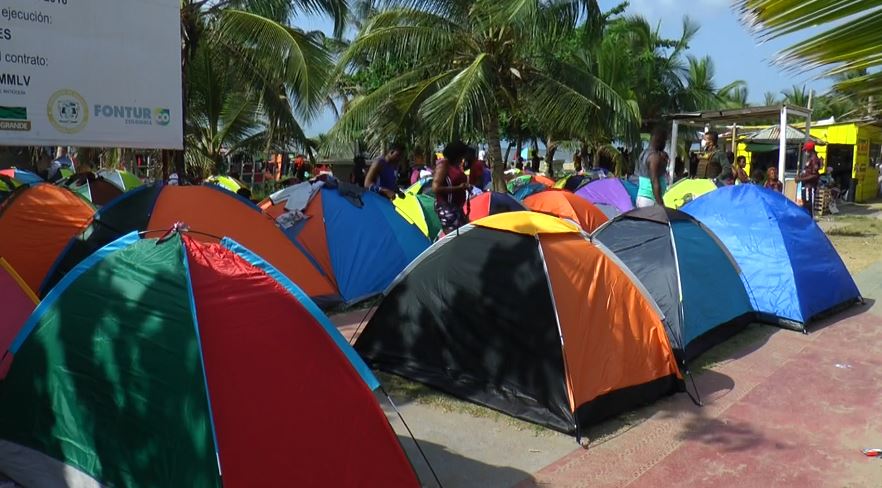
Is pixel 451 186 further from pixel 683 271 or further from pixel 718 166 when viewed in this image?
pixel 718 166

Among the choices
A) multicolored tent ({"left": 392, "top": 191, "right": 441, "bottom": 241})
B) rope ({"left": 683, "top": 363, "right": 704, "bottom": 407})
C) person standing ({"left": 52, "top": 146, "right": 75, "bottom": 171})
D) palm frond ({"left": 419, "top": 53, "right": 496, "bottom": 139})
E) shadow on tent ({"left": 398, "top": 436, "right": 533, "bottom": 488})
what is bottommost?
shadow on tent ({"left": 398, "top": 436, "right": 533, "bottom": 488})

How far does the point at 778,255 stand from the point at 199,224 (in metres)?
5.71

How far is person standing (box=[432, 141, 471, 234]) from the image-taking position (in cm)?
702

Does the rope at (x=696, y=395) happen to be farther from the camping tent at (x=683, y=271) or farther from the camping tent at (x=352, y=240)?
the camping tent at (x=352, y=240)

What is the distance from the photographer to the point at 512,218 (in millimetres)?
4992

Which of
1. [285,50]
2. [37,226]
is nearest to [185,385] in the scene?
[37,226]

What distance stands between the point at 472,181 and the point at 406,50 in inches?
166

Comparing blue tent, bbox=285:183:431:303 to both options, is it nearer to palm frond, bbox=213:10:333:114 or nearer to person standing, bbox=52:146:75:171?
palm frond, bbox=213:10:333:114

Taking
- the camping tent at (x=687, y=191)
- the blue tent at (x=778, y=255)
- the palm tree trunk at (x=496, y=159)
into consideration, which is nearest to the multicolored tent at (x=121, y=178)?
the palm tree trunk at (x=496, y=159)

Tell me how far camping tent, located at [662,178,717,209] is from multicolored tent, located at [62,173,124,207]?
870 cm

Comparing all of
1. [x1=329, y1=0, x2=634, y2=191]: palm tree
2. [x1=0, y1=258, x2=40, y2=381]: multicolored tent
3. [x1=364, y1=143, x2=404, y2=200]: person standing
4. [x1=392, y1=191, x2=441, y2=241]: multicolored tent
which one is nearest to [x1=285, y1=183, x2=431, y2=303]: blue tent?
[x1=364, y1=143, x2=404, y2=200]: person standing

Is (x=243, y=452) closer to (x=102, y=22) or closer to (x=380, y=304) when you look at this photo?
(x=380, y=304)

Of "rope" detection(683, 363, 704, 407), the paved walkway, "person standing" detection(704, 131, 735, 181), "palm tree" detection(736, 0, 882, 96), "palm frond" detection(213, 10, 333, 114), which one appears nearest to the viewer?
"palm tree" detection(736, 0, 882, 96)

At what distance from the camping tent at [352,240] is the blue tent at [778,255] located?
352cm
